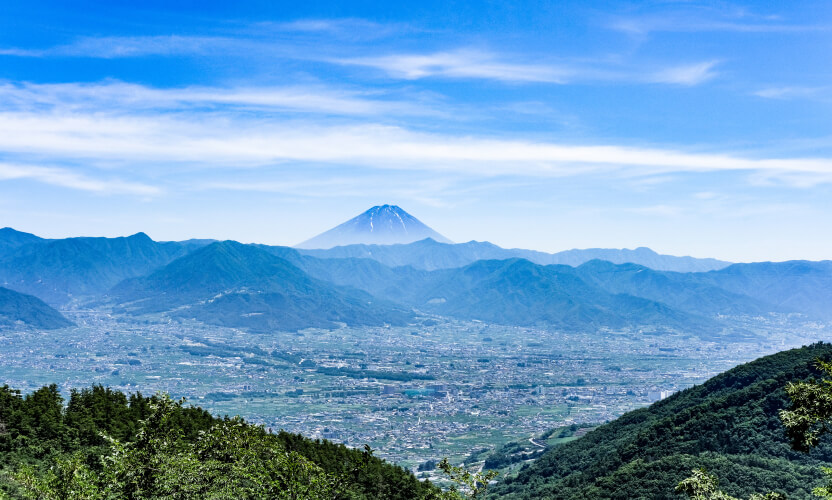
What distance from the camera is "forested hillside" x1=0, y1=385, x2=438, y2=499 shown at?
83.4 ft

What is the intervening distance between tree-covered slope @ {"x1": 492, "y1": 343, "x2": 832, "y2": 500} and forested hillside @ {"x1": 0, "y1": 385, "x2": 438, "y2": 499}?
29997 mm

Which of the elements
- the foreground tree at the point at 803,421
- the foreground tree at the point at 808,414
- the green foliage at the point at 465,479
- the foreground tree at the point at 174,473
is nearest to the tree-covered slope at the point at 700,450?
the green foliage at the point at 465,479

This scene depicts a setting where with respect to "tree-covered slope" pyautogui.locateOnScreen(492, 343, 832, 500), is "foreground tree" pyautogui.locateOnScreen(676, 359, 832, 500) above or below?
above

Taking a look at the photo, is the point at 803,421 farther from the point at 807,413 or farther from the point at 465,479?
the point at 465,479

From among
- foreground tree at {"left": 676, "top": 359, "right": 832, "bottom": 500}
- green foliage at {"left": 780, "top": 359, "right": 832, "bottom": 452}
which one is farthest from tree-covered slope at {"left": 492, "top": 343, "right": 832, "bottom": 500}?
green foliage at {"left": 780, "top": 359, "right": 832, "bottom": 452}

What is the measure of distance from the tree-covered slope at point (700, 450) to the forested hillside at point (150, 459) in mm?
29997

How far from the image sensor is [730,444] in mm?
84812

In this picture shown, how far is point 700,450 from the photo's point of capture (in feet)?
276

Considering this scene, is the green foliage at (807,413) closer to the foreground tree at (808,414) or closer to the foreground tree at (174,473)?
the foreground tree at (808,414)

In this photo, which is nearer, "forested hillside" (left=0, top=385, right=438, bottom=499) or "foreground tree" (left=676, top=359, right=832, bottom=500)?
A: "foreground tree" (left=676, top=359, right=832, bottom=500)

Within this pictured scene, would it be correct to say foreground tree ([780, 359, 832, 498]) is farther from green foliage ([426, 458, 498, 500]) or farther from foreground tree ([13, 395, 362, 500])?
foreground tree ([13, 395, 362, 500])

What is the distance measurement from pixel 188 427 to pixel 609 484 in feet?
167

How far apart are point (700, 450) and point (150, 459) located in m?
80.0

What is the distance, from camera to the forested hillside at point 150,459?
25.4 meters
